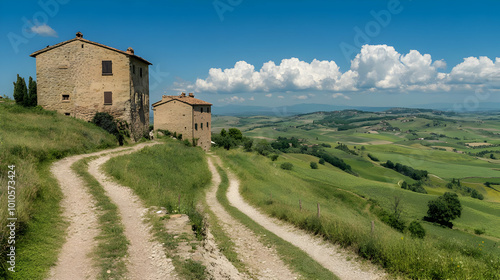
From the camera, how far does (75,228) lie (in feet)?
36.6

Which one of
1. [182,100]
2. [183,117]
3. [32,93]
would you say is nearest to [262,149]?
[183,117]

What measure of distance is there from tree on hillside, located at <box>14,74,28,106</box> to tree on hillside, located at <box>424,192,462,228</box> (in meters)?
72.9

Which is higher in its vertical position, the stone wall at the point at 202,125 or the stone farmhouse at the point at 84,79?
the stone farmhouse at the point at 84,79

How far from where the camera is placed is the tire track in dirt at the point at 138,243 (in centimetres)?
861

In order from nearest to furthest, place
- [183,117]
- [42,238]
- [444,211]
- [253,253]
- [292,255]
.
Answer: [42,238]
[292,255]
[253,253]
[183,117]
[444,211]

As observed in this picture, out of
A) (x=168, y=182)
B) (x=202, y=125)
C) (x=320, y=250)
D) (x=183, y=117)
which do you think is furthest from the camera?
(x=202, y=125)

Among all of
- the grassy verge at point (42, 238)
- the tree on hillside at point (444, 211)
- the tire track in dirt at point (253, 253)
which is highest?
the grassy verge at point (42, 238)

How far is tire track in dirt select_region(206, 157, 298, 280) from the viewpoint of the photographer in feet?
39.7

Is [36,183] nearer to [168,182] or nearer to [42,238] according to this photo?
[42,238]

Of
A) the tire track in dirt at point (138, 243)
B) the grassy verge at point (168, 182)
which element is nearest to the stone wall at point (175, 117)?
the grassy verge at point (168, 182)

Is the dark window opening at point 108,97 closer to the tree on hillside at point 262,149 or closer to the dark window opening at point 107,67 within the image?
the dark window opening at point 107,67

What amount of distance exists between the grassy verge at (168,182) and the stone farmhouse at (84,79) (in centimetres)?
1005

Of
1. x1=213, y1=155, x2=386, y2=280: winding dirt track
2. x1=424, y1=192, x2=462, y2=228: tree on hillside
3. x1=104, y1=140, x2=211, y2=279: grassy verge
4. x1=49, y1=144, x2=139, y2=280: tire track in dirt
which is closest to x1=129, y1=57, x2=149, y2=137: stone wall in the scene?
x1=104, y1=140, x2=211, y2=279: grassy verge

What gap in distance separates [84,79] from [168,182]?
2169 centimetres
